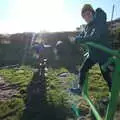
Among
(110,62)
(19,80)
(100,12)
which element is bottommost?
(19,80)

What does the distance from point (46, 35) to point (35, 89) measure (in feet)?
63.4

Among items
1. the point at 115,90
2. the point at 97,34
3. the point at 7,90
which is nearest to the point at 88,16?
the point at 97,34

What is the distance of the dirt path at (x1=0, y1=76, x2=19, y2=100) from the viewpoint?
8.63 metres

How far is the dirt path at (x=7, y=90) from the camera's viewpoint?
8633mm

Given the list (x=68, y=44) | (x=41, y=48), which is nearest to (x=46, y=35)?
(x=68, y=44)

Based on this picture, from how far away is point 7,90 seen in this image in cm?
955

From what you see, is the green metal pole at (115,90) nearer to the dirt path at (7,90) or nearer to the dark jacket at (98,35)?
the dark jacket at (98,35)

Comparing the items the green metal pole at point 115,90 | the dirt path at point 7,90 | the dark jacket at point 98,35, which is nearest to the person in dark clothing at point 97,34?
the dark jacket at point 98,35

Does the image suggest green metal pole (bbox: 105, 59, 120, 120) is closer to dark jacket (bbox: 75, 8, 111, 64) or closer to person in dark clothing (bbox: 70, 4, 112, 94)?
person in dark clothing (bbox: 70, 4, 112, 94)

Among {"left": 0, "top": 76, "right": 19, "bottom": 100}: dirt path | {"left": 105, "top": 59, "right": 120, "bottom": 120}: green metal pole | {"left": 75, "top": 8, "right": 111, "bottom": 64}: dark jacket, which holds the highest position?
{"left": 75, "top": 8, "right": 111, "bottom": 64}: dark jacket

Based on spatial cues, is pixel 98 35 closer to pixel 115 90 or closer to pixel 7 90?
pixel 115 90

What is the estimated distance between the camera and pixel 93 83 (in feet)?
33.9

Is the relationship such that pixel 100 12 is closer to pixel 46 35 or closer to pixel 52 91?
pixel 52 91

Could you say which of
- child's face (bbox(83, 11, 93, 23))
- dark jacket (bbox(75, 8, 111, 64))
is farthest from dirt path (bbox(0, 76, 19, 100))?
dark jacket (bbox(75, 8, 111, 64))
